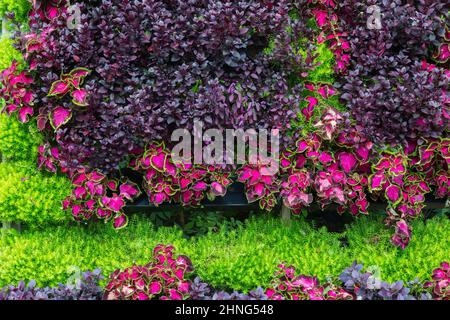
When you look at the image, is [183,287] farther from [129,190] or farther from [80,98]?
[80,98]

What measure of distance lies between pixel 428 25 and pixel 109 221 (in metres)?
2.04

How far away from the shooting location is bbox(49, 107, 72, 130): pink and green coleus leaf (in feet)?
9.14

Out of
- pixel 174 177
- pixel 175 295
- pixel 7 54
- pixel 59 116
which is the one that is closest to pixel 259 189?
pixel 174 177

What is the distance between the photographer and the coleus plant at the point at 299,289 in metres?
2.66

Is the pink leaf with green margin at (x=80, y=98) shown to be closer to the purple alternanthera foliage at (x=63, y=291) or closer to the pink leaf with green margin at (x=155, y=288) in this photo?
the purple alternanthera foliage at (x=63, y=291)

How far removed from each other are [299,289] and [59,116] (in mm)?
1503

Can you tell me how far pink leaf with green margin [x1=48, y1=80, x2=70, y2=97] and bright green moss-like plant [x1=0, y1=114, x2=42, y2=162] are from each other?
27 centimetres

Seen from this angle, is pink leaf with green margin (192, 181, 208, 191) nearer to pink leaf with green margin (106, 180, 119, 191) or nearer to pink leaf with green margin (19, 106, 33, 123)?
pink leaf with green margin (106, 180, 119, 191)

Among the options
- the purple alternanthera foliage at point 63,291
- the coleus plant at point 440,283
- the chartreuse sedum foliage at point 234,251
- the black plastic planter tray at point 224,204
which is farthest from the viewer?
the black plastic planter tray at point 224,204

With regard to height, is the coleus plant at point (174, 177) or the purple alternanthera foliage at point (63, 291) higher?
the coleus plant at point (174, 177)

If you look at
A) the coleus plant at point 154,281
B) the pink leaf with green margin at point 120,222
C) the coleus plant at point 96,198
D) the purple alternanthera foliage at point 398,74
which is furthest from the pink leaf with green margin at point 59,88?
the purple alternanthera foliage at point 398,74

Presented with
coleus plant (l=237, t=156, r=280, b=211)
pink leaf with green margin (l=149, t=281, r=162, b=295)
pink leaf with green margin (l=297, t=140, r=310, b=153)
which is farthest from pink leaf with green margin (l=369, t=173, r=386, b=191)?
pink leaf with green margin (l=149, t=281, r=162, b=295)

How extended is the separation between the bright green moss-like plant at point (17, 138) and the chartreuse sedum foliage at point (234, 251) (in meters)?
0.47
